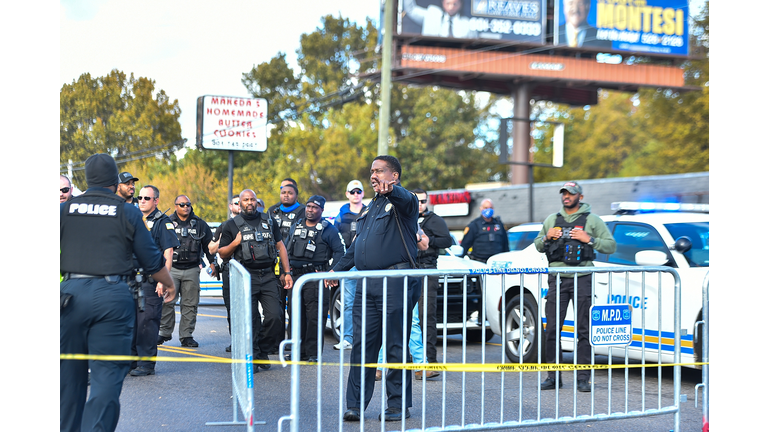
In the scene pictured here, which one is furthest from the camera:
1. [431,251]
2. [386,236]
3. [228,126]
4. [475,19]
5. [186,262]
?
[475,19]

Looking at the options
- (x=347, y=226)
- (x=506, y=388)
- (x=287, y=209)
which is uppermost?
(x=287, y=209)

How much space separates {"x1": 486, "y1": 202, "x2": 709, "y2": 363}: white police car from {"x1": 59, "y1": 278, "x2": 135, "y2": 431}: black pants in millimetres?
3108

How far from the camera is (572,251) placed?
6980 mm

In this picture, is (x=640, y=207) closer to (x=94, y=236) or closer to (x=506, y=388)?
(x=506, y=388)

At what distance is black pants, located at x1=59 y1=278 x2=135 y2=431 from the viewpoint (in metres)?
4.35

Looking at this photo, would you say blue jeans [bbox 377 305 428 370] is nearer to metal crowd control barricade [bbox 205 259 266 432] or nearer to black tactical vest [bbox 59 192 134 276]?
metal crowd control barricade [bbox 205 259 266 432]

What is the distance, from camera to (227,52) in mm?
15102

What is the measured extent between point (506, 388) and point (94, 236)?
422cm

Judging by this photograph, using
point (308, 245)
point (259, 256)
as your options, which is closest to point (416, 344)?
point (259, 256)

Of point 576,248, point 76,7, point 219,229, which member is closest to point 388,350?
point 576,248

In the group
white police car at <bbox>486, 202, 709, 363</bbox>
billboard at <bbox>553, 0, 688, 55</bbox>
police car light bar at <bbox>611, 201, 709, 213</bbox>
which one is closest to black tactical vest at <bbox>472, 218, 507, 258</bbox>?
white police car at <bbox>486, 202, 709, 363</bbox>

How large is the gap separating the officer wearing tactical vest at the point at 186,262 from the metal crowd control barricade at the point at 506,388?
287 cm
